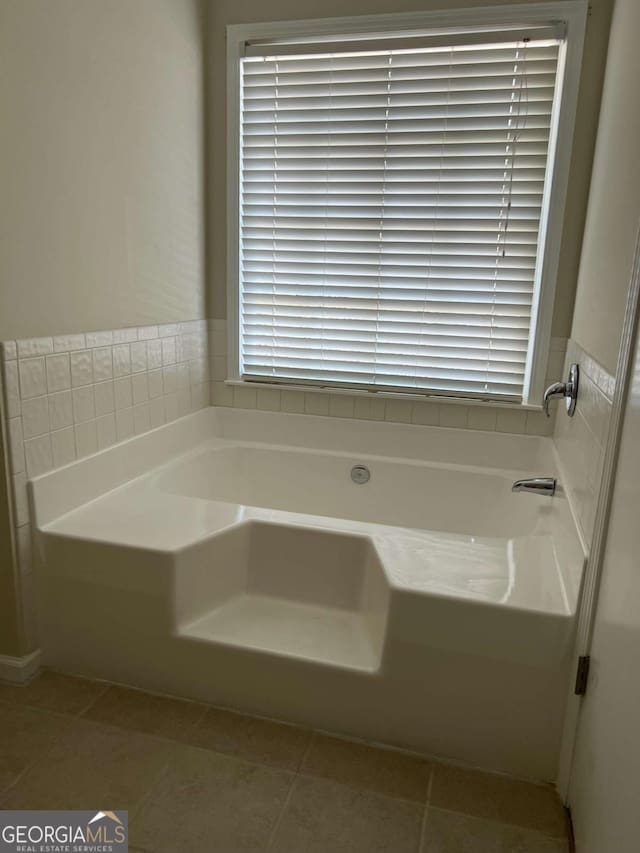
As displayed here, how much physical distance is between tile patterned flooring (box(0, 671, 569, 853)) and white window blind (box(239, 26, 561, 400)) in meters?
1.59

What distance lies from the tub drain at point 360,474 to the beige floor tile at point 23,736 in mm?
1494

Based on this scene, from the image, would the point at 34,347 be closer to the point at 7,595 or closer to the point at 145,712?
the point at 7,595

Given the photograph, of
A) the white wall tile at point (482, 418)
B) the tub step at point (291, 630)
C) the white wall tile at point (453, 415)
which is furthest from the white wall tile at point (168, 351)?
the white wall tile at point (482, 418)

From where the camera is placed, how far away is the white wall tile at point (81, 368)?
6.61 ft

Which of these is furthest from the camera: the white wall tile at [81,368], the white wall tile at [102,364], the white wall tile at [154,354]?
the white wall tile at [154,354]

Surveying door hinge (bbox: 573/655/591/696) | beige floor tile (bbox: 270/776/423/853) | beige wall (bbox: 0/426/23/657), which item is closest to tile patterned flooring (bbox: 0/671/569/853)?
beige floor tile (bbox: 270/776/423/853)

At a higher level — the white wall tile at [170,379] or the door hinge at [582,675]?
the white wall tile at [170,379]

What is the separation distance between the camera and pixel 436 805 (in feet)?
5.09

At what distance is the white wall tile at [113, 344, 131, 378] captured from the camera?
7.34ft

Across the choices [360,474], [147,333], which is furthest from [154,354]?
[360,474]

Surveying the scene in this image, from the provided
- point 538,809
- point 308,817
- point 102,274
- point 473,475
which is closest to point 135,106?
point 102,274

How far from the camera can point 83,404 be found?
2.08 metres

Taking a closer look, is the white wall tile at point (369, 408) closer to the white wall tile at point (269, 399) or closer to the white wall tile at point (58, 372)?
the white wall tile at point (269, 399)

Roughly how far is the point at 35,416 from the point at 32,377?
12 cm
